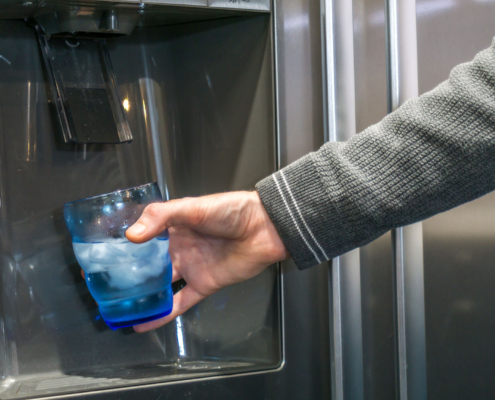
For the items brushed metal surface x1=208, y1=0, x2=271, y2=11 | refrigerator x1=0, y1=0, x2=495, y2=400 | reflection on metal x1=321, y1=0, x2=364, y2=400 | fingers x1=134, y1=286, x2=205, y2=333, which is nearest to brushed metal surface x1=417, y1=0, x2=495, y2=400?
refrigerator x1=0, y1=0, x2=495, y2=400

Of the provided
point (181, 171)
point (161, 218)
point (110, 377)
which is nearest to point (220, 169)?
point (181, 171)

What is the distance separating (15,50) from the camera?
0.59 meters

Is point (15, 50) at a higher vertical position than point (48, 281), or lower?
higher

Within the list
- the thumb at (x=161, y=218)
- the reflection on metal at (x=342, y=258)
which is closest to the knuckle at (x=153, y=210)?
the thumb at (x=161, y=218)

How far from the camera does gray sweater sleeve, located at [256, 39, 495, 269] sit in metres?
0.53

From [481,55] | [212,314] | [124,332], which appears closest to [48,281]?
[124,332]

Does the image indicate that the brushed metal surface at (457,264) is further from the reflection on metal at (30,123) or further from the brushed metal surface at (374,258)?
the reflection on metal at (30,123)

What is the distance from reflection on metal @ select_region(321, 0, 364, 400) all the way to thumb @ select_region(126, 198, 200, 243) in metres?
0.20

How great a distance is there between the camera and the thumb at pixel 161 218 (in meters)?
0.51

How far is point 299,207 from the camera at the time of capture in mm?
584

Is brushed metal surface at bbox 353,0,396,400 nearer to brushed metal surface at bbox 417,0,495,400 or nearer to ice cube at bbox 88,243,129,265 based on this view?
brushed metal surface at bbox 417,0,495,400

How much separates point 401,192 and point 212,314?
0.31 meters

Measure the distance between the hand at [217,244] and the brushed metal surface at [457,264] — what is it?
0.25 meters

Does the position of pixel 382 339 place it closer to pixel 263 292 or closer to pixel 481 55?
pixel 263 292
